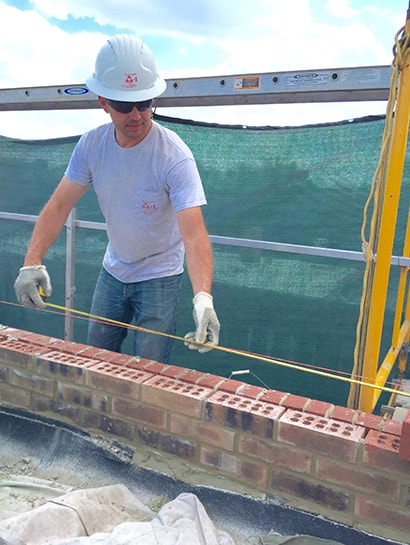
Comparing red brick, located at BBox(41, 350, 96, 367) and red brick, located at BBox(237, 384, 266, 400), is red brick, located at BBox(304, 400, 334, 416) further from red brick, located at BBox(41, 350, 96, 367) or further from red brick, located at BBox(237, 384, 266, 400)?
red brick, located at BBox(41, 350, 96, 367)

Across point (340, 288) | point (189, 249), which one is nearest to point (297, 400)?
point (189, 249)

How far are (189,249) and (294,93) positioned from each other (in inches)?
57.6

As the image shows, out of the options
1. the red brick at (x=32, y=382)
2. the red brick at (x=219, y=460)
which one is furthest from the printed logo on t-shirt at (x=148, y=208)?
the red brick at (x=219, y=460)

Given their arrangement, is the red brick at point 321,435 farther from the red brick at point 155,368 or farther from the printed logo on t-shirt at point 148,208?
the printed logo on t-shirt at point 148,208

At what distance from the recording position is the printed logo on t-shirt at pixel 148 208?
2641 mm

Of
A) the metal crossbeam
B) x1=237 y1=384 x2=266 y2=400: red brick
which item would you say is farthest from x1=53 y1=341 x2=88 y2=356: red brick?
the metal crossbeam

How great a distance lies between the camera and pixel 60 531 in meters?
1.74

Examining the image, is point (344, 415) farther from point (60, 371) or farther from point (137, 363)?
point (60, 371)

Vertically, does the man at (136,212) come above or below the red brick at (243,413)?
above

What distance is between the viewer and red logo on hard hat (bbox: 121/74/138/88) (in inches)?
95.4

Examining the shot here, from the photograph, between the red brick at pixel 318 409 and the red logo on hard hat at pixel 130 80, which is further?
the red logo on hard hat at pixel 130 80

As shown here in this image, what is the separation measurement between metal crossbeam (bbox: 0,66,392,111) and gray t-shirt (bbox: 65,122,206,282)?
911mm

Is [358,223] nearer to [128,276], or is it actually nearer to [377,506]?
[128,276]

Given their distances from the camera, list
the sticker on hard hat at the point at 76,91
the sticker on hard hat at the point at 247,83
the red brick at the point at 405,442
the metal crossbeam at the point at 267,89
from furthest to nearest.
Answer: the sticker on hard hat at the point at 76,91
the sticker on hard hat at the point at 247,83
the metal crossbeam at the point at 267,89
the red brick at the point at 405,442
